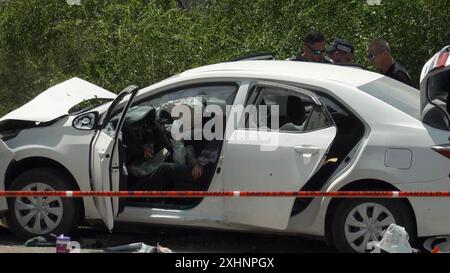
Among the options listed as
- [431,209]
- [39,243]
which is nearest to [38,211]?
[39,243]

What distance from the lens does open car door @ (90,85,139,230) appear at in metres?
7.39

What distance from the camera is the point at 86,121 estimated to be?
7695 millimetres

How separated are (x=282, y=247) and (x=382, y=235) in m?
1.27

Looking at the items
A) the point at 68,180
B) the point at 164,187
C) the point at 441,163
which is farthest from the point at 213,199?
the point at 441,163

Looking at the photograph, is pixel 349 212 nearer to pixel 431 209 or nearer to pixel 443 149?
pixel 431 209

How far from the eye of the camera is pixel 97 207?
7547mm

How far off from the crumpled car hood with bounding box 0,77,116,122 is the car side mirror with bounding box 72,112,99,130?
6.6 inches

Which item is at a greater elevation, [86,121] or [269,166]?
[86,121]

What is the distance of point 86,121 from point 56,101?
20.4 inches

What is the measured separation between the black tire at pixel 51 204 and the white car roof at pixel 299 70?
1.39 m

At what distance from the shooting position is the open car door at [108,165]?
7395 millimetres

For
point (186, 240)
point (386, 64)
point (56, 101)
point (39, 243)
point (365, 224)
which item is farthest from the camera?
point (386, 64)
